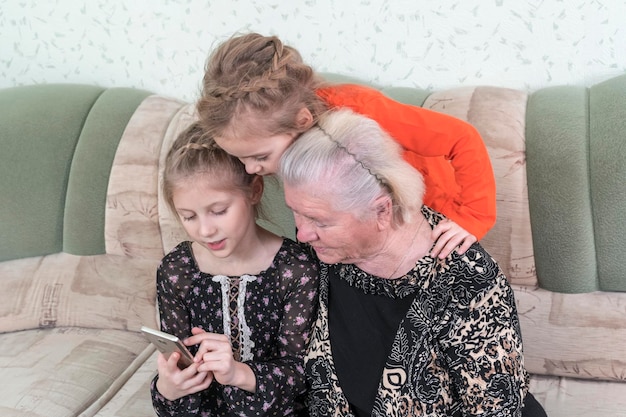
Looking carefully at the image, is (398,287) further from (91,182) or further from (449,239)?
(91,182)

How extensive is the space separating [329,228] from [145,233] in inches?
39.3

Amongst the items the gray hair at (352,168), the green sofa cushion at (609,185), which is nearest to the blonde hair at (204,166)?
the gray hair at (352,168)

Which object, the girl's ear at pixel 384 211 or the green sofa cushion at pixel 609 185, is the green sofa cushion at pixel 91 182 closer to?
the girl's ear at pixel 384 211

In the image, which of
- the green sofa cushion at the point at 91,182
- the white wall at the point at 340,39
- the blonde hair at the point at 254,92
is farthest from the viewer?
the green sofa cushion at the point at 91,182

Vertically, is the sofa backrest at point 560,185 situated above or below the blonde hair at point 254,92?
below

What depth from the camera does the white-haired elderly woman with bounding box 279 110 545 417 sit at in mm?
1386

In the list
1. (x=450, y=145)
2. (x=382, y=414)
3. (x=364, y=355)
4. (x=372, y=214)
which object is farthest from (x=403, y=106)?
(x=382, y=414)

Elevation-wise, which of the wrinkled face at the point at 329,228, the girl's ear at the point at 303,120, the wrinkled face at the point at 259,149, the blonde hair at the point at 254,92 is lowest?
the wrinkled face at the point at 329,228

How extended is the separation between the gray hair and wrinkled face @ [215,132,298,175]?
0.14 ft

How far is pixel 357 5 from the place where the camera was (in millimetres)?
2244

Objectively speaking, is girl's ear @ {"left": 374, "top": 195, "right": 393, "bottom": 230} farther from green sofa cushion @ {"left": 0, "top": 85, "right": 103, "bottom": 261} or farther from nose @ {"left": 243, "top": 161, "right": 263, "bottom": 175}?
green sofa cushion @ {"left": 0, "top": 85, "right": 103, "bottom": 261}

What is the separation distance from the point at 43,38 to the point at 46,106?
1.47 feet

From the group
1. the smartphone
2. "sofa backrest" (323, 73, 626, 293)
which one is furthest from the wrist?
"sofa backrest" (323, 73, 626, 293)

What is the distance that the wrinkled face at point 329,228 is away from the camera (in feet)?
4.53
